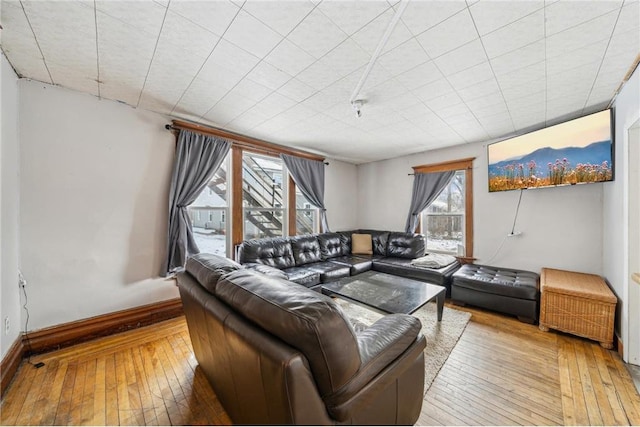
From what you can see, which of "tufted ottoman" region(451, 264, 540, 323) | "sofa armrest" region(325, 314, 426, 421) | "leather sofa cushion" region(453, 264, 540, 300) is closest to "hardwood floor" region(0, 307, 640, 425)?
"tufted ottoman" region(451, 264, 540, 323)

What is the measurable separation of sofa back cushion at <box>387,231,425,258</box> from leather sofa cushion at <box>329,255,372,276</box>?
2.16 ft

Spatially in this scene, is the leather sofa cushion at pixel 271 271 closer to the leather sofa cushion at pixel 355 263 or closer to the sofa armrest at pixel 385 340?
the sofa armrest at pixel 385 340

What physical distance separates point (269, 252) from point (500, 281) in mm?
2956

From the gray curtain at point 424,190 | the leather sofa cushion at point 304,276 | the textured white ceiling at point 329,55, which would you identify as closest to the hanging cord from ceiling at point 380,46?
the textured white ceiling at point 329,55

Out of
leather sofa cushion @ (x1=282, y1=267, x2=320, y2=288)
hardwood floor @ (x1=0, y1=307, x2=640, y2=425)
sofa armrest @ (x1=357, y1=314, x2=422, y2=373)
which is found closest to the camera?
sofa armrest @ (x1=357, y1=314, x2=422, y2=373)

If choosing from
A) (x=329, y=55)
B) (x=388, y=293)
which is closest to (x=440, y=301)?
(x=388, y=293)

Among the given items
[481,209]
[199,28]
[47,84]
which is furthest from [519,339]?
[47,84]

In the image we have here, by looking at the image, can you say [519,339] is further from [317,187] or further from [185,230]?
[185,230]

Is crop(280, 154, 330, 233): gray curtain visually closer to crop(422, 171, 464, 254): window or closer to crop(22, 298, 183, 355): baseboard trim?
crop(422, 171, 464, 254): window

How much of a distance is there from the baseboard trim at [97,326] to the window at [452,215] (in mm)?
4256

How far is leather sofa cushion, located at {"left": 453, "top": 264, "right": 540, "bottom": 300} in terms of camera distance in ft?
8.66

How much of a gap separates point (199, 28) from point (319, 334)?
187 cm

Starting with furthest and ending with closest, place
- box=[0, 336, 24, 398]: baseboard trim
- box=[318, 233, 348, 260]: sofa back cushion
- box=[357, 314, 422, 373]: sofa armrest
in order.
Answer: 1. box=[318, 233, 348, 260]: sofa back cushion
2. box=[0, 336, 24, 398]: baseboard trim
3. box=[357, 314, 422, 373]: sofa armrest

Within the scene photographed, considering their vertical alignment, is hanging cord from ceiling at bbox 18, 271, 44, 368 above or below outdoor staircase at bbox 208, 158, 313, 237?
below
